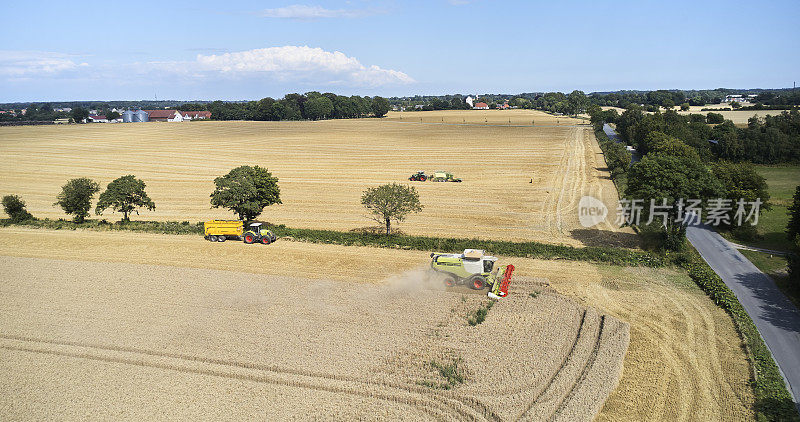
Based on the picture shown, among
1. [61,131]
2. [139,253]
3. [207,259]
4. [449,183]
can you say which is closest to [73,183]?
[139,253]

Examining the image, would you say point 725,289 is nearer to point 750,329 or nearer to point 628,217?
point 750,329

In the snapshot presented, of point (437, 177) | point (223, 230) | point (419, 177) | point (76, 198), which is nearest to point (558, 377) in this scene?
point (223, 230)

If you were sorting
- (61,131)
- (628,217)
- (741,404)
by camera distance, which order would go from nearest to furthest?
(741,404), (628,217), (61,131)

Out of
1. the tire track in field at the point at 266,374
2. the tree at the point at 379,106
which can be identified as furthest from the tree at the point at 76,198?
the tree at the point at 379,106

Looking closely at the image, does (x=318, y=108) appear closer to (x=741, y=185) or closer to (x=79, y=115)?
(x=79, y=115)

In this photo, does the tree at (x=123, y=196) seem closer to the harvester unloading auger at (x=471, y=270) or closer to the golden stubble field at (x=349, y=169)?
the golden stubble field at (x=349, y=169)
